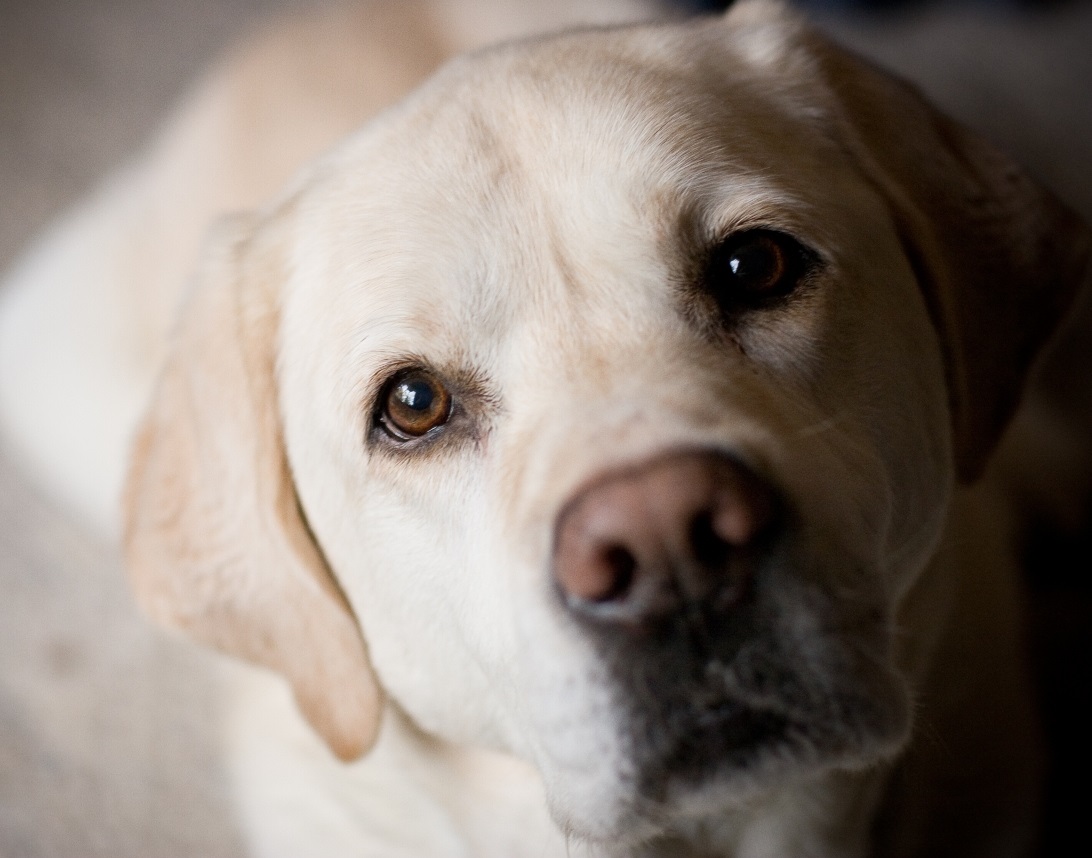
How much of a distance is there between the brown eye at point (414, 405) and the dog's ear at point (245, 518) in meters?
0.27

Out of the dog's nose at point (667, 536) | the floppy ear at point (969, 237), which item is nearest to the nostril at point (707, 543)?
the dog's nose at point (667, 536)

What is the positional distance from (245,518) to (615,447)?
2.45ft

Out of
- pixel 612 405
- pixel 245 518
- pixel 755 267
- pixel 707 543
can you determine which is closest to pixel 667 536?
pixel 707 543

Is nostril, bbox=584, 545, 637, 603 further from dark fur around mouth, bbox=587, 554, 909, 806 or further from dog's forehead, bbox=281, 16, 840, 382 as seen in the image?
dog's forehead, bbox=281, 16, 840, 382

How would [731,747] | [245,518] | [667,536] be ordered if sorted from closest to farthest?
[667,536]
[731,747]
[245,518]

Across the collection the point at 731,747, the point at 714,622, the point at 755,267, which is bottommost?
the point at 731,747

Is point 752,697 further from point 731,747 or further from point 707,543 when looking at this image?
point 707,543

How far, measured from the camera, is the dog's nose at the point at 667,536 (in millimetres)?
1099

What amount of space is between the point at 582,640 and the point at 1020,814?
4.74ft

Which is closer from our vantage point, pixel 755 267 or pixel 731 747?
pixel 731 747

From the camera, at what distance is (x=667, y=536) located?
109 centimetres

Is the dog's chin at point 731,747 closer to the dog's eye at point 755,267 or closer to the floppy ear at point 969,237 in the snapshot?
the dog's eye at point 755,267

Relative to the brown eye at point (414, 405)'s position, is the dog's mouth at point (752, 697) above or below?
below

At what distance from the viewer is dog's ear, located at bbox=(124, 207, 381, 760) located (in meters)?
1.66
